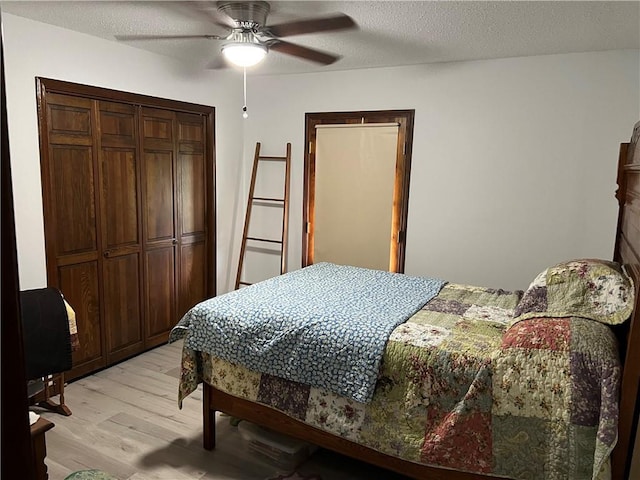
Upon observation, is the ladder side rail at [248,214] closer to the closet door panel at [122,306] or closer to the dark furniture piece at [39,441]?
the closet door panel at [122,306]

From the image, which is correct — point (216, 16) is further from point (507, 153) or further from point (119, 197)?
point (507, 153)

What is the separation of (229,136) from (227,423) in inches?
103

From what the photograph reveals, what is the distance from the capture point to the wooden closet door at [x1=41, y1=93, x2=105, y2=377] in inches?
114

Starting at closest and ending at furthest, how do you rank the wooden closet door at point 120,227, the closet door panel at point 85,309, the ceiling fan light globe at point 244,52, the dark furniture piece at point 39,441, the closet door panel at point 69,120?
the dark furniture piece at point 39,441
the ceiling fan light globe at point 244,52
the closet door panel at point 69,120
the closet door panel at point 85,309
the wooden closet door at point 120,227

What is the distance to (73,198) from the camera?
9.95 ft

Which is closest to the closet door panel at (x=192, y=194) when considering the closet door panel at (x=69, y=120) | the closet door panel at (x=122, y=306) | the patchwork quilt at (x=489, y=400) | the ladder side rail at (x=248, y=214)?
the ladder side rail at (x=248, y=214)

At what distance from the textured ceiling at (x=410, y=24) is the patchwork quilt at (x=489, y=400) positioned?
1.59 metres

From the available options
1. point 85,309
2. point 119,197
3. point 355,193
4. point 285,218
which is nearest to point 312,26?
point 355,193

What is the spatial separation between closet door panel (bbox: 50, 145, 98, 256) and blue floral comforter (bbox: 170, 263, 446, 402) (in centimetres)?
119

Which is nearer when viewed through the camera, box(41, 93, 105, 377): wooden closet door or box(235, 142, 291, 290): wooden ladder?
box(41, 93, 105, 377): wooden closet door

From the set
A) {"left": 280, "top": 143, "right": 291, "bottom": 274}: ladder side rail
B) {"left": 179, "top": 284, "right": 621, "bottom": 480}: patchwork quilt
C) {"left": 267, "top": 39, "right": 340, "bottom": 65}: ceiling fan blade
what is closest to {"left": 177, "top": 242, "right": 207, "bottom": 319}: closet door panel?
{"left": 280, "top": 143, "right": 291, "bottom": 274}: ladder side rail

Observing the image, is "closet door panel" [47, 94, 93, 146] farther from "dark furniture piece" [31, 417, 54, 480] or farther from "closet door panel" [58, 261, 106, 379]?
"dark furniture piece" [31, 417, 54, 480]

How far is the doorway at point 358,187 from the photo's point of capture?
151 inches

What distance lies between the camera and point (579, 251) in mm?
3287
